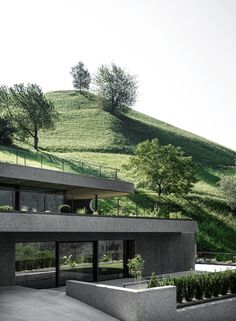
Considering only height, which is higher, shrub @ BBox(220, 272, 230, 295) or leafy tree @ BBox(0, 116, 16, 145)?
leafy tree @ BBox(0, 116, 16, 145)

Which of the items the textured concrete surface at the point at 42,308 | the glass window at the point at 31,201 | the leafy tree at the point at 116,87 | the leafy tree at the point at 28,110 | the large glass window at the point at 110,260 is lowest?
the textured concrete surface at the point at 42,308

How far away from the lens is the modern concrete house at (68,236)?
88.5ft

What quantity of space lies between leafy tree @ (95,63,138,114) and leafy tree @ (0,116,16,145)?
1828 inches

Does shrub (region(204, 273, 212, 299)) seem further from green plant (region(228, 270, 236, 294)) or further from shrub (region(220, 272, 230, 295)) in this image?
green plant (region(228, 270, 236, 294))

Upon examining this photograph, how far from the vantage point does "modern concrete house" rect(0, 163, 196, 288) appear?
88.5ft

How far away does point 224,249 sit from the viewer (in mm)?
57500

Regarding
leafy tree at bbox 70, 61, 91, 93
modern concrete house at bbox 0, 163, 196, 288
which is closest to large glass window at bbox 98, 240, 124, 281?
modern concrete house at bbox 0, 163, 196, 288

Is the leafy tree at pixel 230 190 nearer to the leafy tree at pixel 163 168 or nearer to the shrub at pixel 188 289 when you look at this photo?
the leafy tree at pixel 163 168

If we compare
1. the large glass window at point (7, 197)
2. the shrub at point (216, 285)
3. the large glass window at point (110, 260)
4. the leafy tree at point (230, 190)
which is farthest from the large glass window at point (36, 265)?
the leafy tree at point (230, 190)

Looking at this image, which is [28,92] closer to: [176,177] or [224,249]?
[176,177]

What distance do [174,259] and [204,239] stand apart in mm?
22036

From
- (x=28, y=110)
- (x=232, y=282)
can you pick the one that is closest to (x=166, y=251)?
(x=232, y=282)

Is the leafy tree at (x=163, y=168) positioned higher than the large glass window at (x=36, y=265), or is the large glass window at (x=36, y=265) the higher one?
the leafy tree at (x=163, y=168)

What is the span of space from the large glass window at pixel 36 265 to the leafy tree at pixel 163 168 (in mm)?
34077
